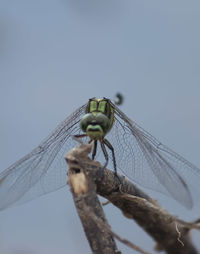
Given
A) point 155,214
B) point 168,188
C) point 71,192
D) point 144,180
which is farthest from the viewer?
point 144,180

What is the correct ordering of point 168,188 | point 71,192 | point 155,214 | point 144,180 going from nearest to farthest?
point 71,192 < point 155,214 < point 168,188 < point 144,180

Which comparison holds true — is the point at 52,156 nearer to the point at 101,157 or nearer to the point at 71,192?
the point at 101,157

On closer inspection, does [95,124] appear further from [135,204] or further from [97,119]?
[135,204]

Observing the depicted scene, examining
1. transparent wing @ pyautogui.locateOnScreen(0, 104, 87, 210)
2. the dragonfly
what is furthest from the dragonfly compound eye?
transparent wing @ pyautogui.locateOnScreen(0, 104, 87, 210)

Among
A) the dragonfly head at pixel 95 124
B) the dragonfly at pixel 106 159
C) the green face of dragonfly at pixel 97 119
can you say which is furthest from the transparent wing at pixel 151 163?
the dragonfly head at pixel 95 124

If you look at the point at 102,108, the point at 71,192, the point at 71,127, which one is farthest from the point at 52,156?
the point at 71,192

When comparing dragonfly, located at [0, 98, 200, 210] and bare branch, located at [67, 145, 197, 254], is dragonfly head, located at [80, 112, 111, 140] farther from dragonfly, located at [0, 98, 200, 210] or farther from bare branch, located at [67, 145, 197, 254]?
bare branch, located at [67, 145, 197, 254]

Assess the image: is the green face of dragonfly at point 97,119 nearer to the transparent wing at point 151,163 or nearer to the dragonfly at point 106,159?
the dragonfly at point 106,159
